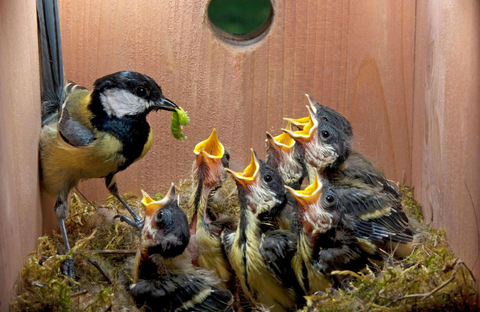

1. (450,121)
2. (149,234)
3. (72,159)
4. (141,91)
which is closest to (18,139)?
(72,159)

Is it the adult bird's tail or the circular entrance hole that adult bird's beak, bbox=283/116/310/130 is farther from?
the circular entrance hole

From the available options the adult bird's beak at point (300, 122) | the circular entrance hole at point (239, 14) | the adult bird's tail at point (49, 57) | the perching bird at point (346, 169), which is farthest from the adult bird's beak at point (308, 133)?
the circular entrance hole at point (239, 14)

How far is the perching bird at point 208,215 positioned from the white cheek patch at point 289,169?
27 centimetres

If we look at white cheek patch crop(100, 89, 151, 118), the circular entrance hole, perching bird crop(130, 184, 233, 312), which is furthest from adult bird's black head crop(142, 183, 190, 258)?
the circular entrance hole

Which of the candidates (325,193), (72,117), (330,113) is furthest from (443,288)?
(72,117)

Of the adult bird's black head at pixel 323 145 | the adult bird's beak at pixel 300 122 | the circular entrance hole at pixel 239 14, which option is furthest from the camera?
the circular entrance hole at pixel 239 14

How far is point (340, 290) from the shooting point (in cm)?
199

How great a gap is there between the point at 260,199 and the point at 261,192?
0.10ft

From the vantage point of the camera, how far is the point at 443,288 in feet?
6.10

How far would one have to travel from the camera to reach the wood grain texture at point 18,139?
1.72 meters

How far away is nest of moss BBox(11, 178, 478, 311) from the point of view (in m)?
1.83

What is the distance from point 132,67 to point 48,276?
4.25ft

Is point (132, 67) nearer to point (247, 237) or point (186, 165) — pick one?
point (186, 165)

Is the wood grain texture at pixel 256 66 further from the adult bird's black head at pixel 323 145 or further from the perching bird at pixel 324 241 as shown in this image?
the perching bird at pixel 324 241
